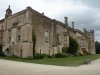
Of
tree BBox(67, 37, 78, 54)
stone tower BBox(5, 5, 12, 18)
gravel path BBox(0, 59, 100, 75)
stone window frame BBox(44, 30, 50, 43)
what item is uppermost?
stone tower BBox(5, 5, 12, 18)

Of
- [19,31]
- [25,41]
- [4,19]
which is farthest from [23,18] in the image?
[4,19]

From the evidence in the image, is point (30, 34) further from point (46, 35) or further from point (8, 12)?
point (8, 12)

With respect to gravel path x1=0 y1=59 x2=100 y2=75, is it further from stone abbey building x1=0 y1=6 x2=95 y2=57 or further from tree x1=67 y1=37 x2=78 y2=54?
tree x1=67 y1=37 x2=78 y2=54

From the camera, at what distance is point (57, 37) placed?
34812mm

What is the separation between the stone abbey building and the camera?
27.2m

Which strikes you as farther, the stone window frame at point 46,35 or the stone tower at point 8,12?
the stone tower at point 8,12

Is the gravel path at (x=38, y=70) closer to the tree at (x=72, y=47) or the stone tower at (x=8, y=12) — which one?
the stone tower at (x=8, y=12)

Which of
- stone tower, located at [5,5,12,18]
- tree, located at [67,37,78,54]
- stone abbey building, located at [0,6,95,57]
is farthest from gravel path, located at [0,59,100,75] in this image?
tree, located at [67,37,78,54]

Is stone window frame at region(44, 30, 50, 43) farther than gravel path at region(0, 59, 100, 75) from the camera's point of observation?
Yes

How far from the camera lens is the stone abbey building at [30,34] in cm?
2716

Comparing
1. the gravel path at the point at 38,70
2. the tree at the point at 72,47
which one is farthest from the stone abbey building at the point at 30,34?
the gravel path at the point at 38,70

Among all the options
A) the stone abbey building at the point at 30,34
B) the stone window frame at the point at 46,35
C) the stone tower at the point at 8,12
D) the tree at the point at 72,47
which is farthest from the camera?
the tree at the point at 72,47

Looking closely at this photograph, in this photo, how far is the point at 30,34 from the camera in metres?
27.1

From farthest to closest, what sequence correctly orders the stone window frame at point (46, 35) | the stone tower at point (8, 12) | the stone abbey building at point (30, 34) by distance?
the stone tower at point (8, 12), the stone window frame at point (46, 35), the stone abbey building at point (30, 34)
